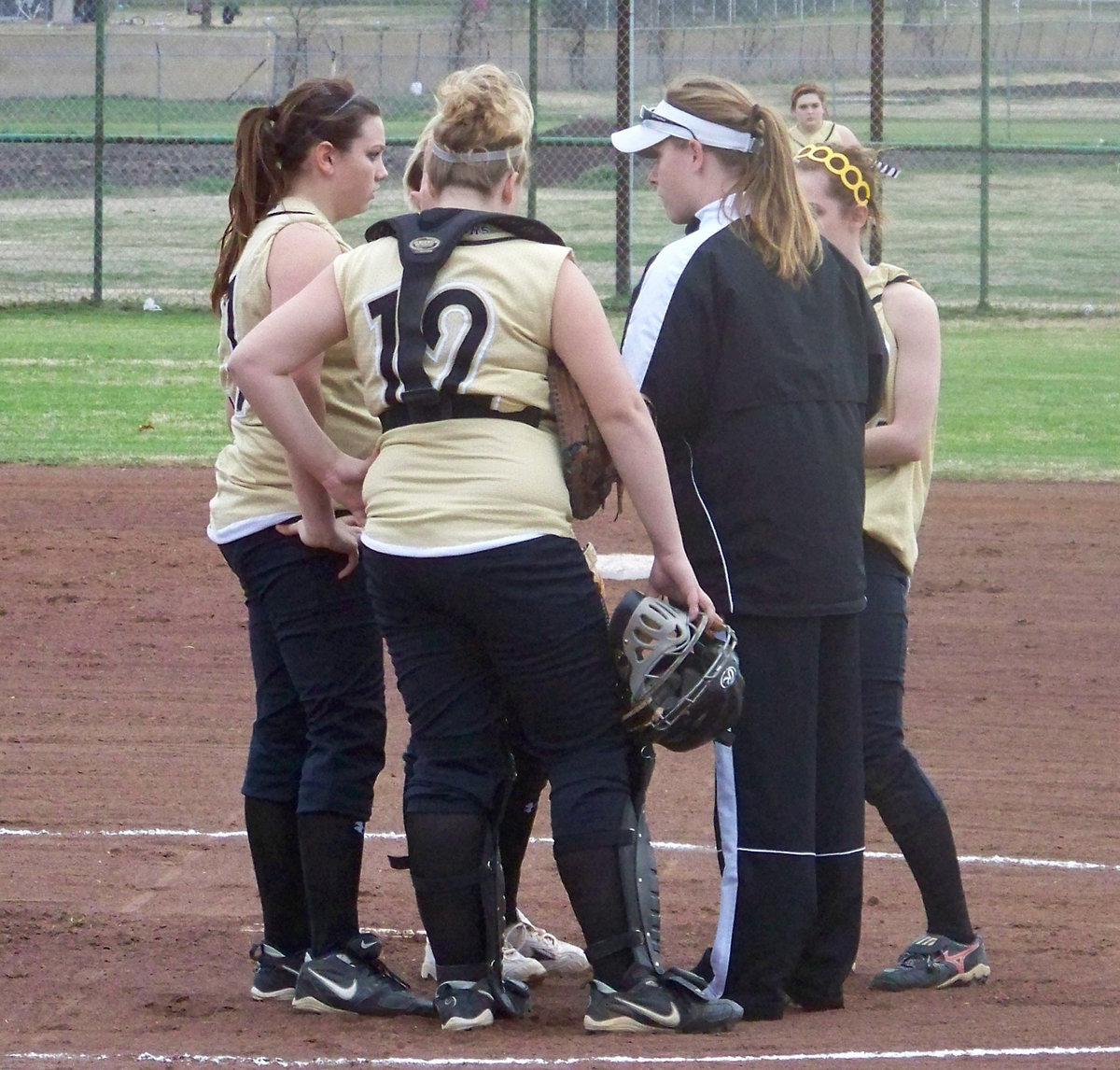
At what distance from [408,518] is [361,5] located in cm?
1994

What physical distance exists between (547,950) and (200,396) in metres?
9.70

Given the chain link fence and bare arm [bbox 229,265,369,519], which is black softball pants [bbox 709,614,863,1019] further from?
the chain link fence

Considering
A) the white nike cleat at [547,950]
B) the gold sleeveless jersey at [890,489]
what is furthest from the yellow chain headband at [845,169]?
the white nike cleat at [547,950]

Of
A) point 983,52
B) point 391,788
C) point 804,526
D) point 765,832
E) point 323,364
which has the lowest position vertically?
point 391,788

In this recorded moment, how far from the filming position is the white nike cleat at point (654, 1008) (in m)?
3.59

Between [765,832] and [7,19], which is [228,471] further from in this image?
[7,19]

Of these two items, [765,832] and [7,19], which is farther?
[7,19]

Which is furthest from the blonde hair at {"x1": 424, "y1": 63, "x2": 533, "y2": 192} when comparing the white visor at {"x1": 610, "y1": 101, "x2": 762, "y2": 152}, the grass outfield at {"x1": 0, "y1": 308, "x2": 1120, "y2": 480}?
the grass outfield at {"x1": 0, "y1": 308, "x2": 1120, "y2": 480}

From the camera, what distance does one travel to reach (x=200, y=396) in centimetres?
1341

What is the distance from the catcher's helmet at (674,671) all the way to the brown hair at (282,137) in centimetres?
126

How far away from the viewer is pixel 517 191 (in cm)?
365

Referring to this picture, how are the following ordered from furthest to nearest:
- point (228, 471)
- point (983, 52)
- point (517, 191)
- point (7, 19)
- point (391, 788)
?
point (7, 19), point (983, 52), point (391, 788), point (228, 471), point (517, 191)

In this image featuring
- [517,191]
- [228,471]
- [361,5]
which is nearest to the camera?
[517,191]

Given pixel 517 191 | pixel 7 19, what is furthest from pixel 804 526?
pixel 7 19
